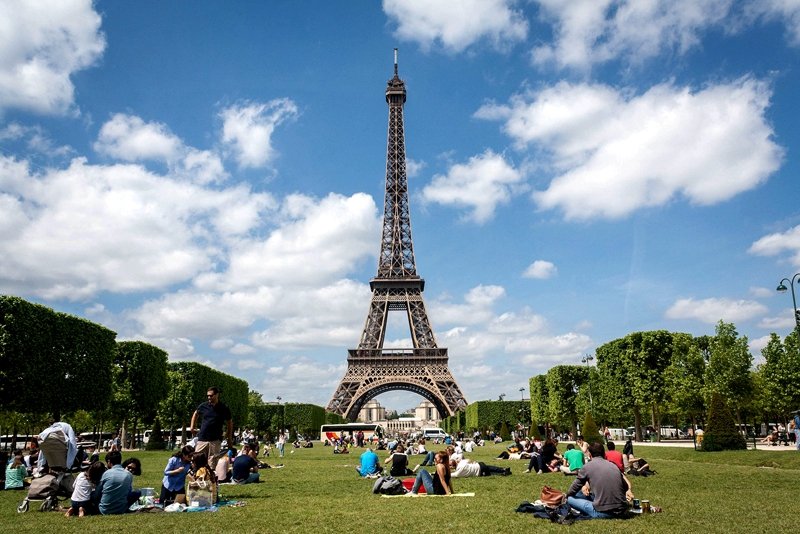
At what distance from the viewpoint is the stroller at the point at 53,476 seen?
1356 cm

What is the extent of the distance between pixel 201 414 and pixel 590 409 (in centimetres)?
4865

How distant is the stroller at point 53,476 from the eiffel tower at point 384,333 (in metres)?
62.7

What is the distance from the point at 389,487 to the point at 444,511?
373 cm

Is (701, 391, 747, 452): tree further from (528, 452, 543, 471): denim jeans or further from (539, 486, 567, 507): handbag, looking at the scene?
(539, 486, 567, 507): handbag

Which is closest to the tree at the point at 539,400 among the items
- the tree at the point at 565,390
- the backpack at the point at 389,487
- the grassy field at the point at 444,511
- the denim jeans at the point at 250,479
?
the tree at the point at 565,390

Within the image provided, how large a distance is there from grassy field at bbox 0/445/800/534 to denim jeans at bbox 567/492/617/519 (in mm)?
333

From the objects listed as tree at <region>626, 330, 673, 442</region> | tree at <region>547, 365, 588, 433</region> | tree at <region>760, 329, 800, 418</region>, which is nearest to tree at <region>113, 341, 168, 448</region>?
tree at <region>626, 330, 673, 442</region>

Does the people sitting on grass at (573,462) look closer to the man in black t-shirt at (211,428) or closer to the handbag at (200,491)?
the man in black t-shirt at (211,428)

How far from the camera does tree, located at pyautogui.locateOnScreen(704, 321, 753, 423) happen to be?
1720 inches

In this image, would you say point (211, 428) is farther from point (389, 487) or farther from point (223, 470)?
point (223, 470)

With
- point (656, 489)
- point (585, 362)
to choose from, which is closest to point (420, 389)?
point (585, 362)

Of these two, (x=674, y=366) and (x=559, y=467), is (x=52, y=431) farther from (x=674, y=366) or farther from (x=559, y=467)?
(x=674, y=366)

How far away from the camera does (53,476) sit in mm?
14023

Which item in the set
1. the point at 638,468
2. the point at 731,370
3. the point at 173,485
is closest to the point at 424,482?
the point at 173,485
